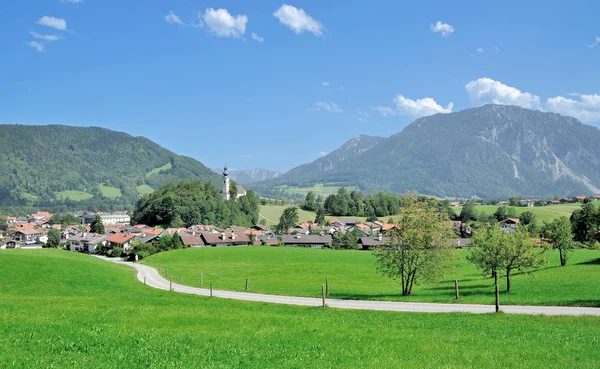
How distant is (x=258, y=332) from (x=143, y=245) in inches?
4271

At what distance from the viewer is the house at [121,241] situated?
440 feet

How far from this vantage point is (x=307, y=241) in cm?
14438

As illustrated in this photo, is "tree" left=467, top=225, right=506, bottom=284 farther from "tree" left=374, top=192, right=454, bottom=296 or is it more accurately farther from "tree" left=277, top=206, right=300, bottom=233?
"tree" left=277, top=206, right=300, bottom=233

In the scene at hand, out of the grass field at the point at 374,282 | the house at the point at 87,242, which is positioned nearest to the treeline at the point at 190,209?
Result: the house at the point at 87,242

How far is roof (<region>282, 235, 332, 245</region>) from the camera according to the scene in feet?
470

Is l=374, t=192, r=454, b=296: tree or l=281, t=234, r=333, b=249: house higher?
l=374, t=192, r=454, b=296: tree

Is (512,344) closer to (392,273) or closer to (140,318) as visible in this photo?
(140,318)

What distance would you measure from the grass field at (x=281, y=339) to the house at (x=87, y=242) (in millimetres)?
135080

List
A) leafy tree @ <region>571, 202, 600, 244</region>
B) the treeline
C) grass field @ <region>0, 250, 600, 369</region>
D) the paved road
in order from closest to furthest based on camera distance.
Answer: grass field @ <region>0, 250, 600, 369</region> < the paved road < leafy tree @ <region>571, 202, 600, 244</region> < the treeline

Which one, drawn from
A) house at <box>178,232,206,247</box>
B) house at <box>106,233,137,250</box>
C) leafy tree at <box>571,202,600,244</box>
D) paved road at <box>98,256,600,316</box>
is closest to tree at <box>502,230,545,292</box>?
paved road at <box>98,256,600,316</box>

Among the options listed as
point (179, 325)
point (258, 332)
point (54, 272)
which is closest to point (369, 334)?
point (258, 332)

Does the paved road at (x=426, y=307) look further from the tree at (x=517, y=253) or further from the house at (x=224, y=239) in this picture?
the house at (x=224, y=239)

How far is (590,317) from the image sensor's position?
2444cm

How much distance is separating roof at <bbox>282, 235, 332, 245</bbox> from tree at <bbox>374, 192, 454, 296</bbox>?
103843 mm
